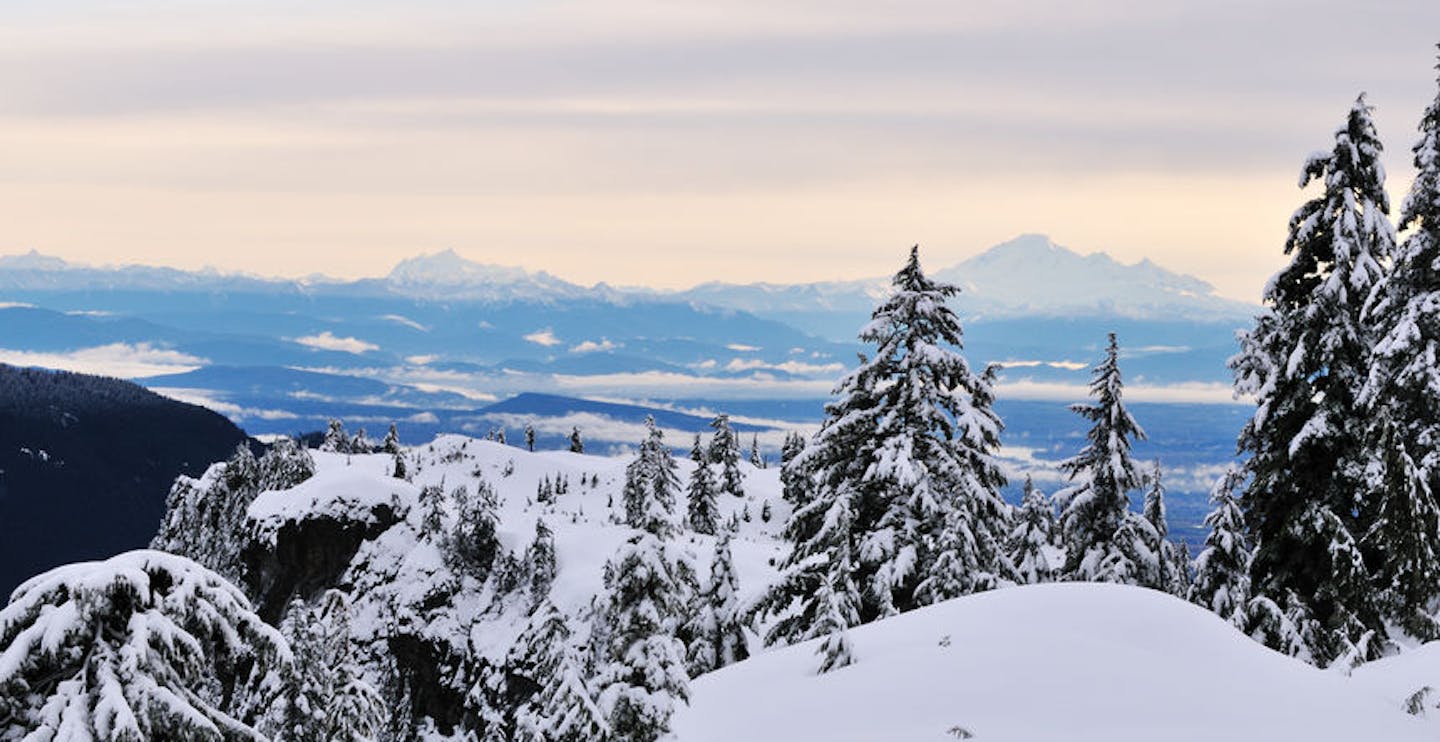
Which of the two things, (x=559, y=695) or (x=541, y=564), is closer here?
(x=559, y=695)

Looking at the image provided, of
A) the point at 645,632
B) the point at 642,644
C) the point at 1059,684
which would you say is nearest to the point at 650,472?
the point at 645,632

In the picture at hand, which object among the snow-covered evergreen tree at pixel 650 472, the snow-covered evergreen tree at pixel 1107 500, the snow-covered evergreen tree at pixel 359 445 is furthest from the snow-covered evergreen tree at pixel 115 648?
the snow-covered evergreen tree at pixel 359 445

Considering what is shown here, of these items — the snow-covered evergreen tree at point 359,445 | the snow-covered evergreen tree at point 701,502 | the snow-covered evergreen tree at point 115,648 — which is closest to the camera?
the snow-covered evergreen tree at point 115,648

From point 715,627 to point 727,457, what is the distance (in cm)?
6679

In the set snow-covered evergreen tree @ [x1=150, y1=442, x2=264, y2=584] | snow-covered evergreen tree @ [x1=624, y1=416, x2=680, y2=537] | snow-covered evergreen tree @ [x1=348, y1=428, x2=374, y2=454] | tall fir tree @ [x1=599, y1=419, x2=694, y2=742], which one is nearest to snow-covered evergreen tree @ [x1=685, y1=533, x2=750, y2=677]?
tall fir tree @ [x1=599, y1=419, x2=694, y2=742]

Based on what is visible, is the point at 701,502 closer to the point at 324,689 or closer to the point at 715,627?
the point at 715,627

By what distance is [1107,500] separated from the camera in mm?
36312

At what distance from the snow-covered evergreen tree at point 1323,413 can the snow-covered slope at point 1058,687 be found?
9.62 metres

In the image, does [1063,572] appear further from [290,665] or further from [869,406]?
[290,665]

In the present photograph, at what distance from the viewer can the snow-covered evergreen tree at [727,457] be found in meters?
97.8

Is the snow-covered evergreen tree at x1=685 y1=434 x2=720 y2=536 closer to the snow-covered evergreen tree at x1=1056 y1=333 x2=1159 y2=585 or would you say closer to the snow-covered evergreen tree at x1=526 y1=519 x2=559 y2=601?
the snow-covered evergreen tree at x1=526 y1=519 x2=559 y2=601

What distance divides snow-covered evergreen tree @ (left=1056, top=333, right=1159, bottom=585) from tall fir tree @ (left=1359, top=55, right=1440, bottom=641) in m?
8.76

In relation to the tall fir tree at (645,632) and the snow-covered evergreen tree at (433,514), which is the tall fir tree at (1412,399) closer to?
the tall fir tree at (645,632)

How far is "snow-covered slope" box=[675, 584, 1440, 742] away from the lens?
13758mm
